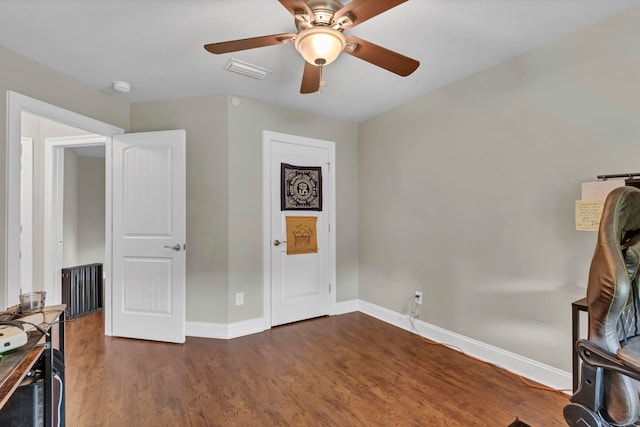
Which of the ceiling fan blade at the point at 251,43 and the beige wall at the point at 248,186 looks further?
the beige wall at the point at 248,186

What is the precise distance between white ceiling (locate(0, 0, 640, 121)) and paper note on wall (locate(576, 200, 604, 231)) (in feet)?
3.75

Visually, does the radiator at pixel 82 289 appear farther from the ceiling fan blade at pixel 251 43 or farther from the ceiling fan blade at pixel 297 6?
the ceiling fan blade at pixel 297 6

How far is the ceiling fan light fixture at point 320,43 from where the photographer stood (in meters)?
1.48

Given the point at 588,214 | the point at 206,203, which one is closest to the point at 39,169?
the point at 206,203

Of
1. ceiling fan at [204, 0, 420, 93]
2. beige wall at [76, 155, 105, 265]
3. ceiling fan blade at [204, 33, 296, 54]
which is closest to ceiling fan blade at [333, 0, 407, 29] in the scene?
ceiling fan at [204, 0, 420, 93]

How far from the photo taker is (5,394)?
2.81ft

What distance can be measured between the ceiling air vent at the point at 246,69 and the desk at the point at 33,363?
6.44ft

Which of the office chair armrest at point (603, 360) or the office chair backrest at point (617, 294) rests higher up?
the office chair backrest at point (617, 294)

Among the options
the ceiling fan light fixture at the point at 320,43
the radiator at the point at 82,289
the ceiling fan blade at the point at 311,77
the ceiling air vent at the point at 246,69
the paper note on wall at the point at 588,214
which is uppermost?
the ceiling air vent at the point at 246,69

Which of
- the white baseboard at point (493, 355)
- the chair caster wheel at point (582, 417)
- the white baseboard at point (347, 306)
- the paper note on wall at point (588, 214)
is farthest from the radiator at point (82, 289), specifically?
the paper note on wall at point (588, 214)

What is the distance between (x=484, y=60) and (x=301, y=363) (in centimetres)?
282

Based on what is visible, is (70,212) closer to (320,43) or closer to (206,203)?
(206,203)

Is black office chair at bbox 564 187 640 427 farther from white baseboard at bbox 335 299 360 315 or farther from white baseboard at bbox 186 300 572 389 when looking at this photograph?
white baseboard at bbox 335 299 360 315

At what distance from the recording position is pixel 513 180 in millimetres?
2336
